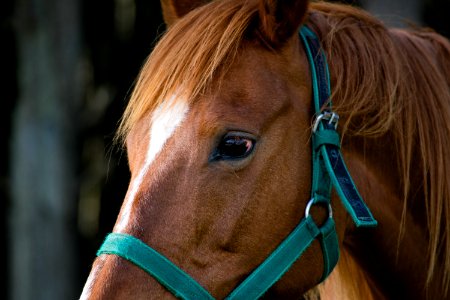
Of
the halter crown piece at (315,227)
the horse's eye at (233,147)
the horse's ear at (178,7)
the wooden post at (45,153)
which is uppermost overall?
the horse's ear at (178,7)

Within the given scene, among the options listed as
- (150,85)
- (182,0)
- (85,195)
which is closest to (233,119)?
(150,85)

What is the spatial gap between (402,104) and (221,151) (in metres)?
0.79

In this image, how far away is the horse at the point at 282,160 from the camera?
2127 mm

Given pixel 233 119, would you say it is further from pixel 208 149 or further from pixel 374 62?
pixel 374 62

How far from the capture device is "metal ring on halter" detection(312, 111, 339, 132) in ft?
7.73

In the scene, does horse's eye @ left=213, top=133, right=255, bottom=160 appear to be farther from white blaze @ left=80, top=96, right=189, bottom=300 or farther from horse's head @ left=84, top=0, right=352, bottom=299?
white blaze @ left=80, top=96, right=189, bottom=300

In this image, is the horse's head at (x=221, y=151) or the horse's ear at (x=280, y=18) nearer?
the horse's head at (x=221, y=151)

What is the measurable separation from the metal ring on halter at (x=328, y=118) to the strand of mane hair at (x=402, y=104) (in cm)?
6

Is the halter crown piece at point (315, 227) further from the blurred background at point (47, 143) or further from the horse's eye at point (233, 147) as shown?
the blurred background at point (47, 143)

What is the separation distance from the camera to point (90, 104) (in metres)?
9.29

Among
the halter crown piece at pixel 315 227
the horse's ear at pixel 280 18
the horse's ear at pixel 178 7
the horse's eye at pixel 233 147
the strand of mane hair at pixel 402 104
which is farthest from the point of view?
the horse's ear at pixel 178 7

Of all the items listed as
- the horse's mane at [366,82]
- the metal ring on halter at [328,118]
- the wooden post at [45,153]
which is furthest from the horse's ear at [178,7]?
the wooden post at [45,153]

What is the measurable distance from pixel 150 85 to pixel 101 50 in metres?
7.60

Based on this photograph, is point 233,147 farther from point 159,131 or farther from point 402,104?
point 402,104
